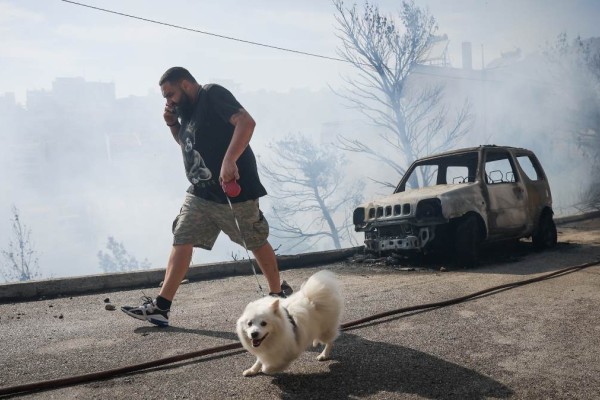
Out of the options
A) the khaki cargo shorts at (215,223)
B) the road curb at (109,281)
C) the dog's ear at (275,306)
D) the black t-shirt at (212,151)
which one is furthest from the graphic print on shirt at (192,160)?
the road curb at (109,281)

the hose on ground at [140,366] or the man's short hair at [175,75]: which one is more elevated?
the man's short hair at [175,75]

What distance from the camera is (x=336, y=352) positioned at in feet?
10.0

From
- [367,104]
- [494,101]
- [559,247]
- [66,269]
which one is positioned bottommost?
[66,269]

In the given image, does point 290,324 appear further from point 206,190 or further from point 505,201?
point 505,201

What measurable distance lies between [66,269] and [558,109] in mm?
80627

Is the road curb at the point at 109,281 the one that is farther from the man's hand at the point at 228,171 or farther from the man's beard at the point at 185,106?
the man's hand at the point at 228,171

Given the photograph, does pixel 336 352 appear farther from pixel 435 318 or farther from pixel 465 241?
pixel 465 241

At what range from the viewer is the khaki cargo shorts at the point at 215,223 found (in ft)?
12.4

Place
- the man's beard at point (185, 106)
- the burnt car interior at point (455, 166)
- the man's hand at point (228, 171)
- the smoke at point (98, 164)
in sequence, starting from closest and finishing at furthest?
the man's hand at point (228, 171)
the man's beard at point (185, 106)
the burnt car interior at point (455, 166)
the smoke at point (98, 164)

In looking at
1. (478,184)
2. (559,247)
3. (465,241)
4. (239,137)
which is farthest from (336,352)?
(559,247)

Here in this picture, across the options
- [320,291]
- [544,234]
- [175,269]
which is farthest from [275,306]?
[544,234]

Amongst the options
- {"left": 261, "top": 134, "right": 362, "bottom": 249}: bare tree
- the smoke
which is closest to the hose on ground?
{"left": 261, "top": 134, "right": 362, "bottom": 249}: bare tree

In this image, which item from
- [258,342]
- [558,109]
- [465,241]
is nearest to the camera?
[258,342]

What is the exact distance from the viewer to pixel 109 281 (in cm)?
610
